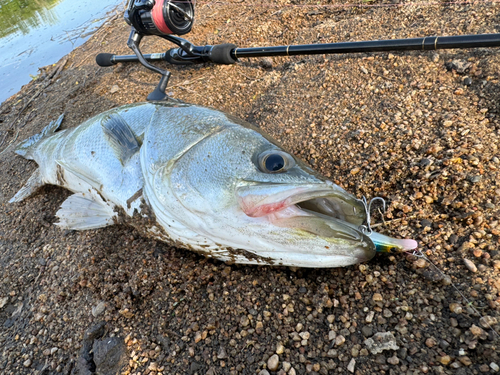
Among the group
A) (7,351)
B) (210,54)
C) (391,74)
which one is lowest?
(7,351)

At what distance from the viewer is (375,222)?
6.20 ft

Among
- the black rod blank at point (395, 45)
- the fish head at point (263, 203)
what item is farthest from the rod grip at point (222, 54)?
the fish head at point (263, 203)

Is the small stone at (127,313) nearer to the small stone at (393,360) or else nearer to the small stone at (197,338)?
A: the small stone at (197,338)

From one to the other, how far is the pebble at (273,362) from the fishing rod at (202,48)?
8.33 ft

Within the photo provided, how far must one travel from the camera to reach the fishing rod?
2418mm

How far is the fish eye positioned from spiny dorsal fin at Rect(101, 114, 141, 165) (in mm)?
1111

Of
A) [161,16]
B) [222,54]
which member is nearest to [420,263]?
[222,54]

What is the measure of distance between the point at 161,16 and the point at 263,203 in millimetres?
2597

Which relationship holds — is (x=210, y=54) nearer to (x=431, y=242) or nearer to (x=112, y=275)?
(x=112, y=275)

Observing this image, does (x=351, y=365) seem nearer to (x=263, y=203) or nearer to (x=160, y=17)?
(x=263, y=203)

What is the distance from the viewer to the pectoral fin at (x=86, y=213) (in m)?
2.54

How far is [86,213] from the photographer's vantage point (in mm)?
2637

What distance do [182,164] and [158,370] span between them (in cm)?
119

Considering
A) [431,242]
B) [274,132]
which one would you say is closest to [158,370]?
[431,242]
